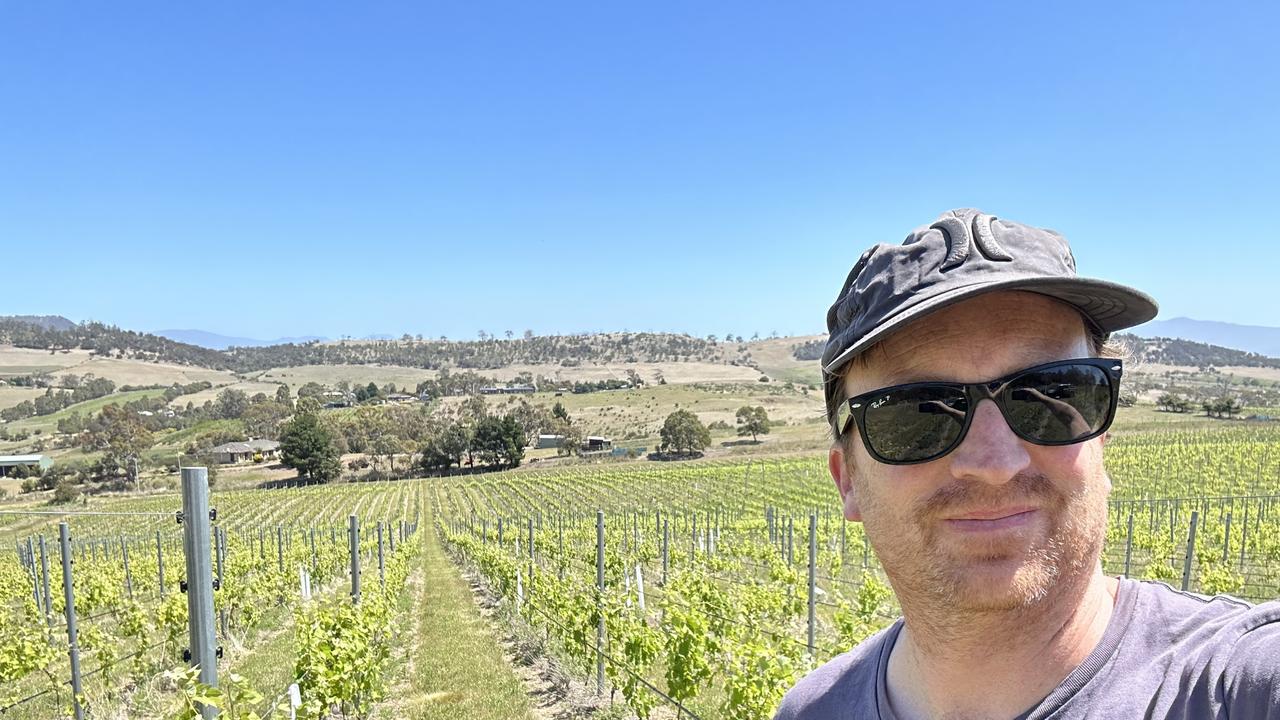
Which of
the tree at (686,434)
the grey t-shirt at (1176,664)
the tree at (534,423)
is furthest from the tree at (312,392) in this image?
the grey t-shirt at (1176,664)

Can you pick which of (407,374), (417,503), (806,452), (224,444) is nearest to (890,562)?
(417,503)

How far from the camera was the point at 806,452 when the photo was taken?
57688 mm

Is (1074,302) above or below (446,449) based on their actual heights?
above

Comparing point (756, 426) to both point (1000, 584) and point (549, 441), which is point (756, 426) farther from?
point (1000, 584)

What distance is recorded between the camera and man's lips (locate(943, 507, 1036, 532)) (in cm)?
107

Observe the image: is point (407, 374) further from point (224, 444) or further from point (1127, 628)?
point (1127, 628)

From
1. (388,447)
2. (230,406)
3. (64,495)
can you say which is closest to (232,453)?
(388,447)

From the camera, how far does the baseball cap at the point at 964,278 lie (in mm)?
1085

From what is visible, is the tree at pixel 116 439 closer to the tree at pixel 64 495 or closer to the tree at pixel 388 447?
the tree at pixel 64 495

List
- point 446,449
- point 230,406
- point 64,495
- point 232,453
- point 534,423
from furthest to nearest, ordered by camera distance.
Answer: point 230,406 < point 534,423 < point 232,453 < point 446,449 < point 64,495

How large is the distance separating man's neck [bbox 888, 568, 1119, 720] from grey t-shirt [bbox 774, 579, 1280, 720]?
24 millimetres

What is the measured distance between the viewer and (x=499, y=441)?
66.6m

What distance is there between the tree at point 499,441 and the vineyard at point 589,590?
23.4 meters

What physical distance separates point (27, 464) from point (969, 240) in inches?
3669
